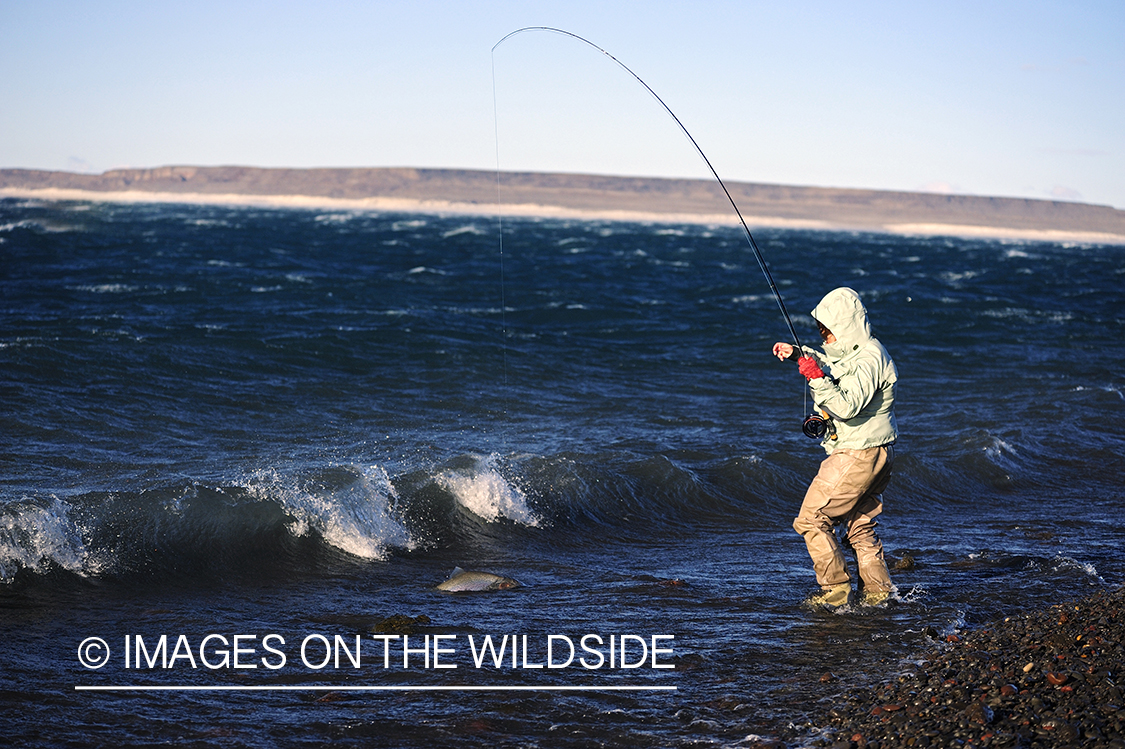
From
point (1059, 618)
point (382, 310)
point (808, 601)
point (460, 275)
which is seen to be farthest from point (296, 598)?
point (460, 275)

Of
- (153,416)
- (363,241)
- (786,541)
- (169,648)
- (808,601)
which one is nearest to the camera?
(169,648)

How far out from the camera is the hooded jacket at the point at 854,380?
191 inches

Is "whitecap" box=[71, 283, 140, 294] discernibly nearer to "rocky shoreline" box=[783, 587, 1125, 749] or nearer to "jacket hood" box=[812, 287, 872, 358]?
"jacket hood" box=[812, 287, 872, 358]

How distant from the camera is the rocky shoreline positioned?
3.40 metres

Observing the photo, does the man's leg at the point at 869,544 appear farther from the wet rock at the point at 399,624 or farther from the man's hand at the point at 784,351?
the wet rock at the point at 399,624

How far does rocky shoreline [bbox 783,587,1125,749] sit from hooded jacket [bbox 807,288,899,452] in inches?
41.7

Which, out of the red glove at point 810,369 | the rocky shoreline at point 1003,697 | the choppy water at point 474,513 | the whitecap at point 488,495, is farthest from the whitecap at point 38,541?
the rocky shoreline at point 1003,697

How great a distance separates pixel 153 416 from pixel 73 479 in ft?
7.83

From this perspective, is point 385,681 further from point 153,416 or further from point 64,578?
point 153,416

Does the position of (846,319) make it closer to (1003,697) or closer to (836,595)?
(836,595)

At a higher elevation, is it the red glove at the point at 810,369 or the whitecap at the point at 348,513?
the red glove at the point at 810,369

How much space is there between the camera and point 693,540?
706cm

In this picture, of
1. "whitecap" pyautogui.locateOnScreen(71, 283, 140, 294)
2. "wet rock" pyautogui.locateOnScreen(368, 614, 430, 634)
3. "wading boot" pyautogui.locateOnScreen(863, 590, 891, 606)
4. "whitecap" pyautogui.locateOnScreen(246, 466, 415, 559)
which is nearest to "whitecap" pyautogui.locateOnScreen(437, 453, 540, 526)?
"whitecap" pyautogui.locateOnScreen(246, 466, 415, 559)

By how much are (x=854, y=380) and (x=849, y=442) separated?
0.37 m
